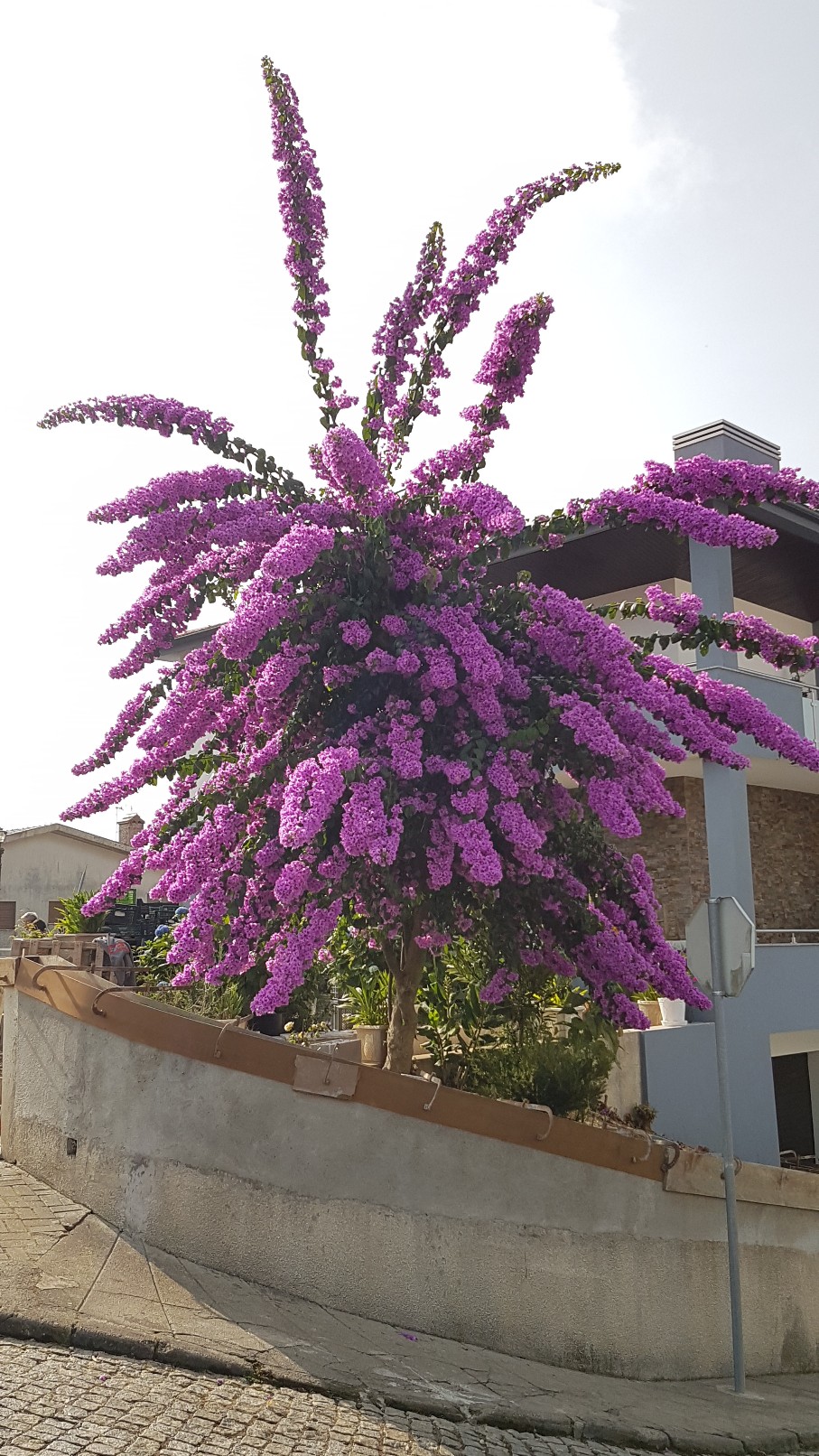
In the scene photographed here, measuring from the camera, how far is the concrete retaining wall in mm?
5930

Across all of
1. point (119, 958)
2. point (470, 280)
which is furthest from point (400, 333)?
point (119, 958)

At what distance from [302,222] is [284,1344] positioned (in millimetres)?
5905

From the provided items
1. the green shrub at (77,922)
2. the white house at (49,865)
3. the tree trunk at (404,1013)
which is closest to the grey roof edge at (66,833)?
the white house at (49,865)

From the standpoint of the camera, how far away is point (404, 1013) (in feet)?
24.2

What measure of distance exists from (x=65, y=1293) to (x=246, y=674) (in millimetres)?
3047

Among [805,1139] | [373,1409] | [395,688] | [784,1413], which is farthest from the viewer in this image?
[805,1139]

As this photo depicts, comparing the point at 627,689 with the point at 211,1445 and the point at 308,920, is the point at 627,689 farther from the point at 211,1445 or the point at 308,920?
the point at 211,1445

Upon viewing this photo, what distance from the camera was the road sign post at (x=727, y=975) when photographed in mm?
7121

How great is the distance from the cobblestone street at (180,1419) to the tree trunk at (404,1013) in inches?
100

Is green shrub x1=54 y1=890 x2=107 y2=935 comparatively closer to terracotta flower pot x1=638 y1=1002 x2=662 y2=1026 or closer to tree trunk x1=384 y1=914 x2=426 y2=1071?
terracotta flower pot x1=638 y1=1002 x2=662 y2=1026

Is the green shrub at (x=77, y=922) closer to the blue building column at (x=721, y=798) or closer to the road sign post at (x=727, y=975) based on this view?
the blue building column at (x=721, y=798)

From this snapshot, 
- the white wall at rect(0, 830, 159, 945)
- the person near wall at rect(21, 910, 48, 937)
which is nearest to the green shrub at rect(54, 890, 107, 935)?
the person near wall at rect(21, 910, 48, 937)

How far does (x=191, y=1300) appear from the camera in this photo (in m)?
5.38

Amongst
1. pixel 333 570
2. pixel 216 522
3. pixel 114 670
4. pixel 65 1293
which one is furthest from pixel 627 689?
pixel 65 1293
